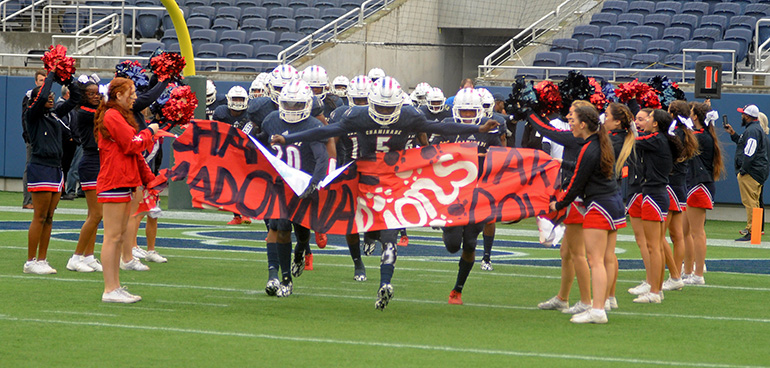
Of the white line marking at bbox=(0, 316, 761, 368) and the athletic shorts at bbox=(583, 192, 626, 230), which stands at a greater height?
the athletic shorts at bbox=(583, 192, 626, 230)

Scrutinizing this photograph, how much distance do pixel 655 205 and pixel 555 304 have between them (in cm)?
125

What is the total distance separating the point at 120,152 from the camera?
25.2ft

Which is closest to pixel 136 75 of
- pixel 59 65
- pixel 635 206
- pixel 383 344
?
pixel 59 65

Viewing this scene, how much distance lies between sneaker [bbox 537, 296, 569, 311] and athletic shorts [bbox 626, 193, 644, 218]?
3.83 ft

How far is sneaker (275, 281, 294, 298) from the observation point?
325 inches

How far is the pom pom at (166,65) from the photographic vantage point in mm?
8281

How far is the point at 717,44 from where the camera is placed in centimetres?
1862

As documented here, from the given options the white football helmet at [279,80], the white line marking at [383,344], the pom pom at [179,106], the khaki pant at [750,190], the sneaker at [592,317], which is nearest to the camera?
the white line marking at [383,344]

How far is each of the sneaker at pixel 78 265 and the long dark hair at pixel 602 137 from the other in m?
4.76

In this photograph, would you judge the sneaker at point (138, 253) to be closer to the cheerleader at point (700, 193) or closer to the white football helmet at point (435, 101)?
the white football helmet at point (435, 101)

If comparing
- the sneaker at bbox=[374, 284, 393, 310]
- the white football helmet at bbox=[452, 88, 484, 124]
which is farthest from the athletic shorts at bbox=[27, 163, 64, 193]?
the white football helmet at bbox=[452, 88, 484, 124]

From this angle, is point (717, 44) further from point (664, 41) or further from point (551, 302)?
point (551, 302)

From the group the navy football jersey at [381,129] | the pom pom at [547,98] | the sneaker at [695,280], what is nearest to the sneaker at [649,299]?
the sneaker at [695,280]

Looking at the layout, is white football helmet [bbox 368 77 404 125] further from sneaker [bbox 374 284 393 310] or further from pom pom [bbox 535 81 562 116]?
sneaker [bbox 374 284 393 310]
